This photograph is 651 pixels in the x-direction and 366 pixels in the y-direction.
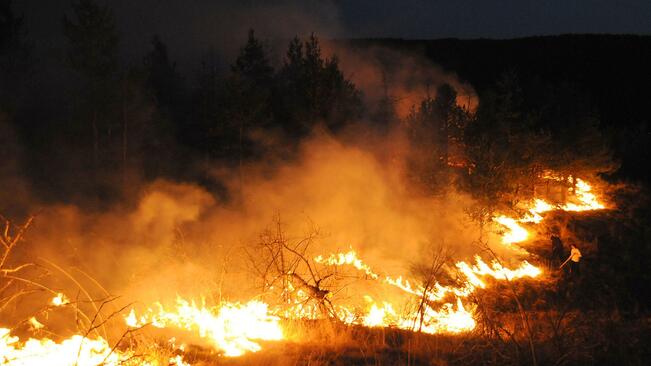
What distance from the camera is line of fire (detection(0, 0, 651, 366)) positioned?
5.53m

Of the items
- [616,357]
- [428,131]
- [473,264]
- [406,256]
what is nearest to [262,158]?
[428,131]

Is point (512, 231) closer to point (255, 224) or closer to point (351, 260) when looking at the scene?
point (351, 260)

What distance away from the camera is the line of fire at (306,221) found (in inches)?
218

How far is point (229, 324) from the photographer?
5.73 meters

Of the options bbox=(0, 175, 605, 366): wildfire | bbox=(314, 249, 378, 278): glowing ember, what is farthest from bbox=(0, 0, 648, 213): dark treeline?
bbox=(0, 175, 605, 366): wildfire

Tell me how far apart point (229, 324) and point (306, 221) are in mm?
4747

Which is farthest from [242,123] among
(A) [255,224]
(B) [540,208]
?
(B) [540,208]

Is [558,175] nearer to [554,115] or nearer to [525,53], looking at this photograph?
[554,115]

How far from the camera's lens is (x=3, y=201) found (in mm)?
13594

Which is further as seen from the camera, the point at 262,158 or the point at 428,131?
the point at 262,158

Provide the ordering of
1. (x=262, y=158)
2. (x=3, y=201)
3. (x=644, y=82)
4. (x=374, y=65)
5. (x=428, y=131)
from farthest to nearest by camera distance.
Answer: (x=644, y=82) → (x=374, y=65) → (x=262, y=158) → (x=428, y=131) → (x=3, y=201)

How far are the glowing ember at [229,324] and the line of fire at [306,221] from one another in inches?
1.3

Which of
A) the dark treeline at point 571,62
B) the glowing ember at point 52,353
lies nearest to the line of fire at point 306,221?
the glowing ember at point 52,353

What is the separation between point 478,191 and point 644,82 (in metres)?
52.7
